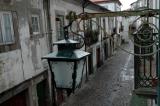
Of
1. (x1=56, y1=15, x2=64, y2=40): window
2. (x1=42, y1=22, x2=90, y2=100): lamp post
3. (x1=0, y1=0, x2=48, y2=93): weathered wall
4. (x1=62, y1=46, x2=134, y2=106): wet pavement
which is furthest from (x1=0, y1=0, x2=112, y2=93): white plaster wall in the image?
(x1=62, y1=46, x2=134, y2=106): wet pavement

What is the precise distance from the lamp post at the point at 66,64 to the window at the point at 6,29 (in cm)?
386

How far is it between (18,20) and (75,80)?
194 inches

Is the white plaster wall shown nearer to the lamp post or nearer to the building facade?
the building facade

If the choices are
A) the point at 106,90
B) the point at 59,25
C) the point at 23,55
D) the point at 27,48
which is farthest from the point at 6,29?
the point at 106,90

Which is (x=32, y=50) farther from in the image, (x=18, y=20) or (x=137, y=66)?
(x=137, y=66)

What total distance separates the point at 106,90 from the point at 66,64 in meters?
11.8

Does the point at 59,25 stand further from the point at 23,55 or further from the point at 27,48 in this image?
the point at 23,55

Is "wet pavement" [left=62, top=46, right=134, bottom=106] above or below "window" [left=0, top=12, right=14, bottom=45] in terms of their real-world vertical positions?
below

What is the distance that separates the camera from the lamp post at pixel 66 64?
11.7 feet

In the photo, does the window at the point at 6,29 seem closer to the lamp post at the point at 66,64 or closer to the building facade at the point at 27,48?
the building facade at the point at 27,48

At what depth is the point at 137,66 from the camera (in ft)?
22.7

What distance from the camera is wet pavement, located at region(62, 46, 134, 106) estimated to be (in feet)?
42.5

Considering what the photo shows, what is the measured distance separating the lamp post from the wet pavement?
8.83 metres

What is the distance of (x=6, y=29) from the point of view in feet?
23.9
